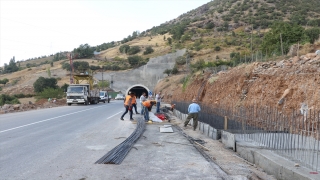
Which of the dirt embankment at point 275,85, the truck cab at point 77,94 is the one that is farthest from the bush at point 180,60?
the dirt embankment at point 275,85

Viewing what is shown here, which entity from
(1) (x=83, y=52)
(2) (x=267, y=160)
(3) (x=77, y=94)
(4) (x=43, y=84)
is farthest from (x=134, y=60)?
(2) (x=267, y=160)

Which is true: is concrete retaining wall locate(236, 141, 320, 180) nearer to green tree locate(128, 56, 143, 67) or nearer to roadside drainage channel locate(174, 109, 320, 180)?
roadside drainage channel locate(174, 109, 320, 180)

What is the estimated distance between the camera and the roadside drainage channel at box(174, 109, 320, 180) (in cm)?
619

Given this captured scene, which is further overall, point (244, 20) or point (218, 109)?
point (244, 20)

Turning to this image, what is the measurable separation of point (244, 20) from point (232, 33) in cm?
989

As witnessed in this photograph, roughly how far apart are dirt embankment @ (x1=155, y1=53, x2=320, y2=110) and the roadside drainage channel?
135 inches

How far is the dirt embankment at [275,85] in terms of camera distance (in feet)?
42.5

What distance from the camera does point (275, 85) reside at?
15688 mm

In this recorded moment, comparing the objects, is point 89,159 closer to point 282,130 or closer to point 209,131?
point 282,130

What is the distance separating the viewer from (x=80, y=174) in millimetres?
6871

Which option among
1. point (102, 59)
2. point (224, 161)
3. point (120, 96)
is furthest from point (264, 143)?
point (102, 59)

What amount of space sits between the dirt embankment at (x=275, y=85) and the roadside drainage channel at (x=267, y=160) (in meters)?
3.42

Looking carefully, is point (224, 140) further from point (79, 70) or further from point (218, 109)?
point (79, 70)

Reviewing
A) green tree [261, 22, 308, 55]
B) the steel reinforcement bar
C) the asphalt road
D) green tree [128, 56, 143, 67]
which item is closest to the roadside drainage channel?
the asphalt road
